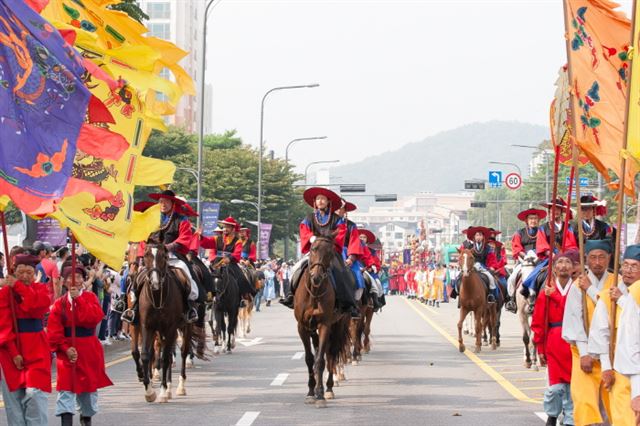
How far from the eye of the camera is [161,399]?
53.8 ft

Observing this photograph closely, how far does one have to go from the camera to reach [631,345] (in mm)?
9352

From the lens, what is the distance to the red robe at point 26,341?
1170cm

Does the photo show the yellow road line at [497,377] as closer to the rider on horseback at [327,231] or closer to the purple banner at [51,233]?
the rider on horseback at [327,231]

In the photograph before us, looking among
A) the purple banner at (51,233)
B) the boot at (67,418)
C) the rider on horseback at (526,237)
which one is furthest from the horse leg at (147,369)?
the purple banner at (51,233)

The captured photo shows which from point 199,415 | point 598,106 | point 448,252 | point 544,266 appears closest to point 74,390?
point 199,415

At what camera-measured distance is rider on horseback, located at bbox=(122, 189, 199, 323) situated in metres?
17.6

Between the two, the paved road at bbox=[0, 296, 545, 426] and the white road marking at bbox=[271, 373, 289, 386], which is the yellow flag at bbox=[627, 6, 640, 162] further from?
the white road marking at bbox=[271, 373, 289, 386]

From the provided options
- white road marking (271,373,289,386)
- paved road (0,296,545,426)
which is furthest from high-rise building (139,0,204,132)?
white road marking (271,373,289,386)

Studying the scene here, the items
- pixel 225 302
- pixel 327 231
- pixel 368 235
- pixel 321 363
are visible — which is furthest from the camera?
pixel 368 235

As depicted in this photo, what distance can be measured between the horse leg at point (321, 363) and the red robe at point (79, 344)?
3.42 metres

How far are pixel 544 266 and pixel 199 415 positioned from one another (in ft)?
21.0

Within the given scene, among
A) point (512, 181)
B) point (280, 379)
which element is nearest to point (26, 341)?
point (280, 379)

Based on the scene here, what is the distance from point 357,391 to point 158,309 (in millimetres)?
3000

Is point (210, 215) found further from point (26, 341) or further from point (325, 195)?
→ point (26, 341)
